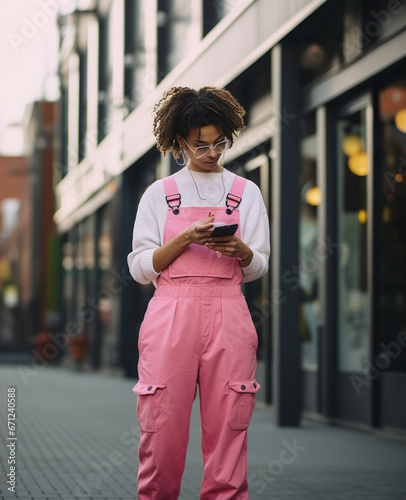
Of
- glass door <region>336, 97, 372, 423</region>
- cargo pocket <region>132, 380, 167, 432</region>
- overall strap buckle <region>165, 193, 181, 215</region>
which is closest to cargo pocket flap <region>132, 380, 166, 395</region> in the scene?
cargo pocket <region>132, 380, 167, 432</region>

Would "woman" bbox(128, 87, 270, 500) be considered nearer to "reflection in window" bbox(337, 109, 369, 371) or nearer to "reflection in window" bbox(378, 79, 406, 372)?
"reflection in window" bbox(378, 79, 406, 372)

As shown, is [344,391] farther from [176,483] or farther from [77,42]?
[77,42]

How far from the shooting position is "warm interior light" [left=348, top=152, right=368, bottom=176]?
8625 mm

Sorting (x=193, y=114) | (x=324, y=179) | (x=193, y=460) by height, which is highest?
(x=324, y=179)

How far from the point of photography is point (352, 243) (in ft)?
29.3

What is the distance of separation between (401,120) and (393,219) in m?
0.88

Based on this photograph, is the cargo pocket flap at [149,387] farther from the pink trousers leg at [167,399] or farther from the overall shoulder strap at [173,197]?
the overall shoulder strap at [173,197]

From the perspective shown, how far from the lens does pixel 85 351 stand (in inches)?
843

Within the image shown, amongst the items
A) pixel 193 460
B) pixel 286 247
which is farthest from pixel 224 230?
pixel 286 247

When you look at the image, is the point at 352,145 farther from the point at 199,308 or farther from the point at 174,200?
the point at 199,308

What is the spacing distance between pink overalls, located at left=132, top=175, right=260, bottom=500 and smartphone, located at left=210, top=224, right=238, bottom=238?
179mm

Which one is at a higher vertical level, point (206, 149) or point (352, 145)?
point (352, 145)

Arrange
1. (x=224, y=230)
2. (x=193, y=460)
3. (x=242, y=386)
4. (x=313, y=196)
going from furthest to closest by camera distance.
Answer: (x=313, y=196)
(x=193, y=460)
(x=242, y=386)
(x=224, y=230)

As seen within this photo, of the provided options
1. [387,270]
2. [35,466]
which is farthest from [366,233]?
[35,466]
